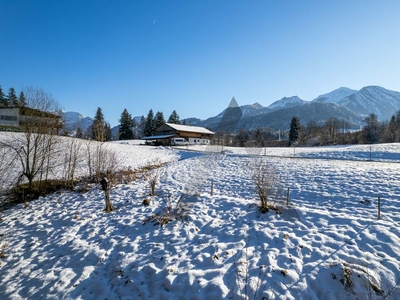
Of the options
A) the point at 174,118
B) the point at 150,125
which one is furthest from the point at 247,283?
the point at 174,118

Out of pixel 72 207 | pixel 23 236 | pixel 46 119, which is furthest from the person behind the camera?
pixel 46 119

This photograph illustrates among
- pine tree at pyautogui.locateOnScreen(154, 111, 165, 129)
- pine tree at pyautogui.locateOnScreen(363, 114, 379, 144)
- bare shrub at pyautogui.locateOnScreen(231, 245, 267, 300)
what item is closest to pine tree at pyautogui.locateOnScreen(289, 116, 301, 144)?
pine tree at pyautogui.locateOnScreen(363, 114, 379, 144)

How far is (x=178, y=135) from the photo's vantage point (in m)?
44.8

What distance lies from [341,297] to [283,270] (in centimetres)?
103

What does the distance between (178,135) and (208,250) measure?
133ft

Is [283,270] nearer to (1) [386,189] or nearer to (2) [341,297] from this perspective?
(2) [341,297]

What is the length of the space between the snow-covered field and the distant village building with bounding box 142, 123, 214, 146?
3381 centimetres

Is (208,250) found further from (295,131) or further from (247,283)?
(295,131)

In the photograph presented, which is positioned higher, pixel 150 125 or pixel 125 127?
pixel 150 125

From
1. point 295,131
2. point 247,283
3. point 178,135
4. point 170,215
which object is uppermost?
point 295,131

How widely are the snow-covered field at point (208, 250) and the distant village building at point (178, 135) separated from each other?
33.8m

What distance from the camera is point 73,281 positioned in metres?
4.25

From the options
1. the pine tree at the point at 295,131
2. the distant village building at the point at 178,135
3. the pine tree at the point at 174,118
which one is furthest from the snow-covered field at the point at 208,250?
the pine tree at the point at 174,118

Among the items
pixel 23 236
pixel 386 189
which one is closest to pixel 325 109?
pixel 386 189
